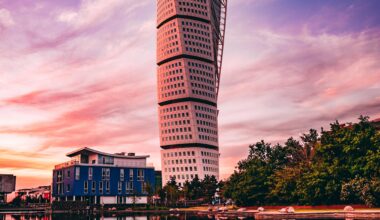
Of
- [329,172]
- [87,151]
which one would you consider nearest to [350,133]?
[329,172]

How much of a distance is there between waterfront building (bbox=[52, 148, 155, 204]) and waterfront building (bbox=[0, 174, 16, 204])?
61.2 metres

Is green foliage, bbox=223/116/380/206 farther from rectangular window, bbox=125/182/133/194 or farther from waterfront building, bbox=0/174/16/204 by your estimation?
waterfront building, bbox=0/174/16/204

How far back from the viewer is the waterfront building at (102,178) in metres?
134

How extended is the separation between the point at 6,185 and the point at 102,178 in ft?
269

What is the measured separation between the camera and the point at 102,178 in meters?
138

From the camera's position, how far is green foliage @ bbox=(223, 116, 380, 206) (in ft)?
195

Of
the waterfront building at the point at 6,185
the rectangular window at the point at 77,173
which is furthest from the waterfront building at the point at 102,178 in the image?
the waterfront building at the point at 6,185

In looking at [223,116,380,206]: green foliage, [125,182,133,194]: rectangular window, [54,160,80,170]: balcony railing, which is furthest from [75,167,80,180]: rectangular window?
[223,116,380,206]: green foliage

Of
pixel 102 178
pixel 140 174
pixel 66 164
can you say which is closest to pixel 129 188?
pixel 140 174

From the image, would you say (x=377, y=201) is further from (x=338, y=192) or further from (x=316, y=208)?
(x=316, y=208)

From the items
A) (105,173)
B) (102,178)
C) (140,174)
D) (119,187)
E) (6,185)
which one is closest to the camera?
(102,178)

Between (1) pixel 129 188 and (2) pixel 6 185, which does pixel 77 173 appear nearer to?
(1) pixel 129 188

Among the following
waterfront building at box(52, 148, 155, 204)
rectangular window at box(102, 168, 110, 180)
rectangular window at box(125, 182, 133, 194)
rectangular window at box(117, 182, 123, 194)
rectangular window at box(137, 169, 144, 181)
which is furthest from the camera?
rectangular window at box(137, 169, 144, 181)

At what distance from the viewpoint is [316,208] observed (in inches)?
2623
